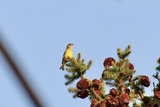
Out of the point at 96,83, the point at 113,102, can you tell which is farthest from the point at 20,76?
the point at 96,83

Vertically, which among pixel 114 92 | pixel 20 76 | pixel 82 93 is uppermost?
pixel 82 93

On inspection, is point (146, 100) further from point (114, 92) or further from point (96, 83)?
point (96, 83)

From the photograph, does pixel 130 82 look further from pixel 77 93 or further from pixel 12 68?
pixel 12 68

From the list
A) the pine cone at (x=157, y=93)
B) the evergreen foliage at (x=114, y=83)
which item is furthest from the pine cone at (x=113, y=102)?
the pine cone at (x=157, y=93)

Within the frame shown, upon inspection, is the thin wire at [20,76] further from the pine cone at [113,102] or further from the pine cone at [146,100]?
the pine cone at [146,100]

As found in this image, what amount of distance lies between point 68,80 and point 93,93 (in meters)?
0.36

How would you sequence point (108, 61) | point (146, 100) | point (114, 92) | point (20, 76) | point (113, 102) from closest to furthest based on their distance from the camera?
point (20, 76) < point (113, 102) < point (114, 92) < point (146, 100) < point (108, 61)

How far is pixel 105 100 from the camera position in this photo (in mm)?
4215

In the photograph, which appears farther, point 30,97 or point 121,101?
point 121,101

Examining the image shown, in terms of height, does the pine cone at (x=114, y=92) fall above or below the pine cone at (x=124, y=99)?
above

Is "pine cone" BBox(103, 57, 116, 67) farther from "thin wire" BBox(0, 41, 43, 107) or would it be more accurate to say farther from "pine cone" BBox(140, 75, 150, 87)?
"thin wire" BBox(0, 41, 43, 107)

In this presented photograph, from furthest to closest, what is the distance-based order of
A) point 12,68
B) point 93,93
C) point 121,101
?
point 93,93 < point 121,101 < point 12,68

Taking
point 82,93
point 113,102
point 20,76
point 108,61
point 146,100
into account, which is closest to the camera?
point 20,76

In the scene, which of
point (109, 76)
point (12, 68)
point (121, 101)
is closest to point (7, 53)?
point (12, 68)
